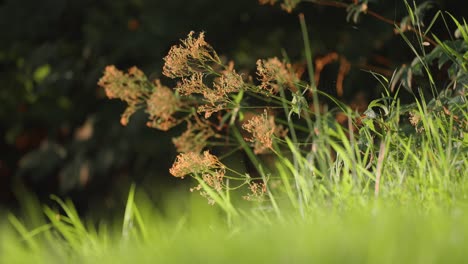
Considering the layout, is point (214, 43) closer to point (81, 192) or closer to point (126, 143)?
point (126, 143)

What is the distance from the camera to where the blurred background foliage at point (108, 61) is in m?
6.48

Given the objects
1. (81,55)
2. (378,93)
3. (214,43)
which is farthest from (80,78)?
(378,93)

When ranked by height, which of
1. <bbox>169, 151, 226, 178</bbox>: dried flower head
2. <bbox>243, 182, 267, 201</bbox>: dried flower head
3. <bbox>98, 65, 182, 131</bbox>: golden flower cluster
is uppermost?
<bbox>98, 65, 182, 131</bbox>: golden flower cluster

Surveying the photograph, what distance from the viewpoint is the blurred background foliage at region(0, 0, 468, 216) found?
21.2ft

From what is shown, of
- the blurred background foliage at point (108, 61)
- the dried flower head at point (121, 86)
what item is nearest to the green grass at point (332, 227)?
the dried flower head at point (121, 86)

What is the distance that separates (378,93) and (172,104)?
7.61 ft

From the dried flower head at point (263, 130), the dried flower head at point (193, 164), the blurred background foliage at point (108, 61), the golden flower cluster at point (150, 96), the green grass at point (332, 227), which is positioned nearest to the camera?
the green grass at point (332, 227)

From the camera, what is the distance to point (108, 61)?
720 cm

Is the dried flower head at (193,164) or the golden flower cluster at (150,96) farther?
the golden flower cluster at (150,96)

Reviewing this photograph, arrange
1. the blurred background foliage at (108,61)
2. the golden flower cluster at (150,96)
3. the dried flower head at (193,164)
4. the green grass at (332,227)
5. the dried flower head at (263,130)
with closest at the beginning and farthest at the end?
the green grass at (332,227) < the dried flower head at (263,130) < the dried flower head at (193,164) < the golden flower cluster at (150,96) < the blurred background foliage at (108,61)

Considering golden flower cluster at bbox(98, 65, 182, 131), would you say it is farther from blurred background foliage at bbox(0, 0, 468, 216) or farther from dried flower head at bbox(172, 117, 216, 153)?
blurred background foliage at bbox(0, 0, 468, 216)

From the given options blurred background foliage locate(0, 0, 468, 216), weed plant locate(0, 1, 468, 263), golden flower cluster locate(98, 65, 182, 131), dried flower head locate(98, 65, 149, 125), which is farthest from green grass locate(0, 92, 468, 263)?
blurred background foliage locate(0, 0, 468, 216)

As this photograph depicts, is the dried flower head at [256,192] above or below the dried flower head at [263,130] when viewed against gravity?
below

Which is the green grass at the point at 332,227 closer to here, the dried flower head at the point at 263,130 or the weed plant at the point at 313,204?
the weed plant at the point at 313,204
